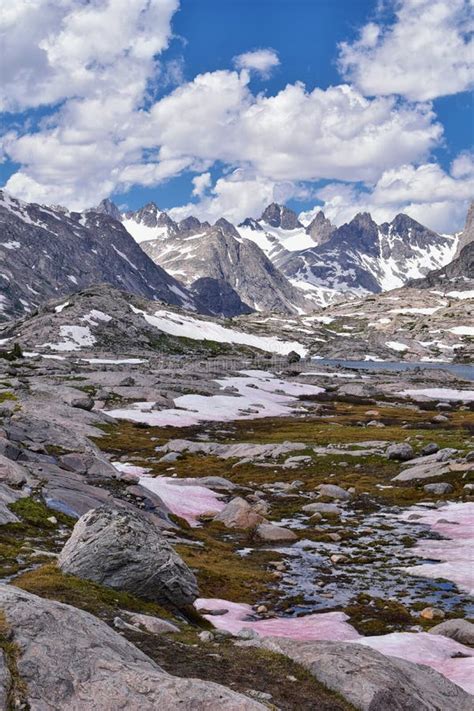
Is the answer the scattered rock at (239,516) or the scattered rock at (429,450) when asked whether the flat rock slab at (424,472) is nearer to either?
the scattered rock at (429,450)

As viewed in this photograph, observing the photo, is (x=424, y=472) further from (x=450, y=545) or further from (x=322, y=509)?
(x=450, y=545)

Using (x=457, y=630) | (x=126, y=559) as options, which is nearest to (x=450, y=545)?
(x=457, y=630)

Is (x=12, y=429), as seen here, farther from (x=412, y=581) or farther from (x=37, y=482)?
(x=412, y=581)

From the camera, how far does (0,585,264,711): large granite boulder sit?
9875mm

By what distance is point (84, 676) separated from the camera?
10430 mm

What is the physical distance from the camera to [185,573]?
2186cm

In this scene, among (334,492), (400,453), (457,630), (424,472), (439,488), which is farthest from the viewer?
(400,453)

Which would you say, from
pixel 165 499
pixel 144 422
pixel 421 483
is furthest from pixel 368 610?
pixel 144 422

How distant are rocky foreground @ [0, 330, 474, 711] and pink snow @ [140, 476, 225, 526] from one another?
0.20m

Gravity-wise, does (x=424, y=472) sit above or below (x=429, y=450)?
above

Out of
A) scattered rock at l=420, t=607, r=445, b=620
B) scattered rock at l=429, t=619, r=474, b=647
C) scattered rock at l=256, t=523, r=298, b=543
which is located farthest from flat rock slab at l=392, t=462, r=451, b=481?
scattered rock at l=429, t=619, r=474, b=647

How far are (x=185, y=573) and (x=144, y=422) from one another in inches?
2995

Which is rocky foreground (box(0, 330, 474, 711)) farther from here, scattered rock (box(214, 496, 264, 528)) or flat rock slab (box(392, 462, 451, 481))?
flat rock slab (box(392, 462, 451, 481))

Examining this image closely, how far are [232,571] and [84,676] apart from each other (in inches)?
797
